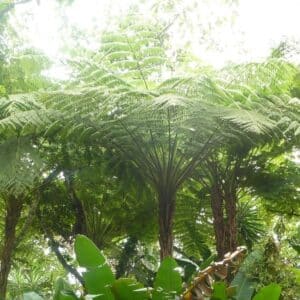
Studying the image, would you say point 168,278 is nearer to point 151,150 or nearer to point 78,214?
point 151,150

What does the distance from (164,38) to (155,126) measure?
2.78m

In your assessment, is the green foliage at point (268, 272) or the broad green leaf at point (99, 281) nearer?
the broad green leaf at point (99, 281)

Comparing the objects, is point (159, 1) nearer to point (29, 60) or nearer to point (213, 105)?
point (29, 60)

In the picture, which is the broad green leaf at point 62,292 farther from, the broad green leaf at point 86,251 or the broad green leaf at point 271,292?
the broad green leaf at point 271,292

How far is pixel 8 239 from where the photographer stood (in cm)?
362

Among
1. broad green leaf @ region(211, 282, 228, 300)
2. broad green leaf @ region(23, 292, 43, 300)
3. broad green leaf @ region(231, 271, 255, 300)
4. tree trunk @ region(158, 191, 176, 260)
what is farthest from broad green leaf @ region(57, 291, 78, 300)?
tree trunk @ region(158, 191, 176, 260)

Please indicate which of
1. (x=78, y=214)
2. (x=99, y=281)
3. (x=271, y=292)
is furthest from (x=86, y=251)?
(x=78, y=214)

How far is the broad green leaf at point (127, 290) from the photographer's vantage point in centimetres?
197

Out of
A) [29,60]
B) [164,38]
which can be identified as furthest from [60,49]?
[164,38]

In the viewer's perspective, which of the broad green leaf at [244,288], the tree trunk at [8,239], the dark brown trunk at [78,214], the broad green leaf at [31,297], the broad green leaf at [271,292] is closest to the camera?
the broad green leaf at [271,292]

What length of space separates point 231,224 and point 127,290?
5.06 ft

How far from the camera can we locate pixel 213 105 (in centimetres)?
270

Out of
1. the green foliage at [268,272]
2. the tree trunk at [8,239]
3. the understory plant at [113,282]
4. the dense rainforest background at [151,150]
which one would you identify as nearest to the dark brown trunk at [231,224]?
the dense rainforest background at [151,150]

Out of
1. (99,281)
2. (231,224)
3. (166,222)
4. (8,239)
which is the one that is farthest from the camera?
(8,239)
